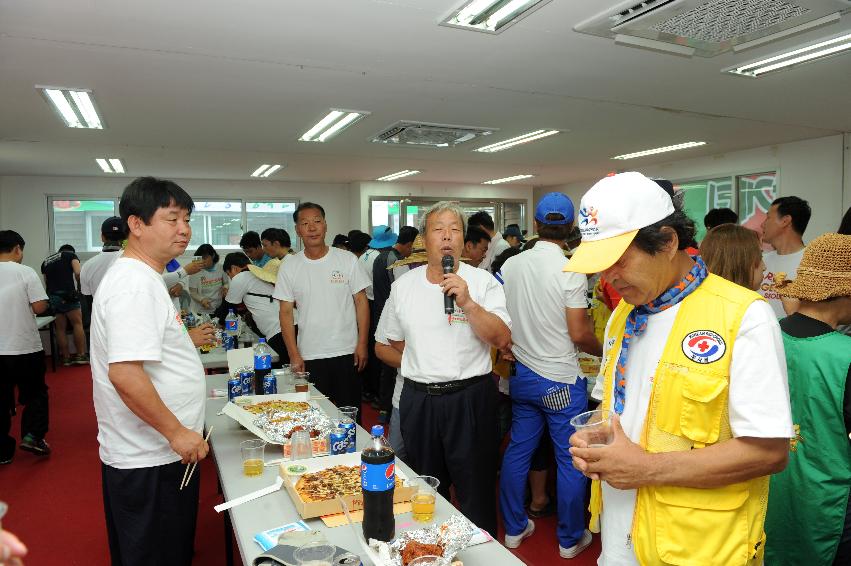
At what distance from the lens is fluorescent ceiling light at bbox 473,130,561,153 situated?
22.2ft

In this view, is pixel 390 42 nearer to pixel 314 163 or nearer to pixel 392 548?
pixel 392 548

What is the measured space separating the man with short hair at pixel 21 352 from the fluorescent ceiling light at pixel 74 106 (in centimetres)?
121

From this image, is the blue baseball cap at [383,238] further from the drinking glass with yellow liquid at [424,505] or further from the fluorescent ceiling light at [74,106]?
the drinking glass with yellow liquid at [424,505]

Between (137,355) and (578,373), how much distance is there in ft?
7.26

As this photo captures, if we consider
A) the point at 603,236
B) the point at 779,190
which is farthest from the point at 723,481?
the point at 779,190

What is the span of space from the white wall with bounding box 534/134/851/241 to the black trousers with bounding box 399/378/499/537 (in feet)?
24.2

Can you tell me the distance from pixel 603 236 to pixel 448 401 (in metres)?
1.35

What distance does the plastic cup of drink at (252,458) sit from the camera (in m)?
2.02

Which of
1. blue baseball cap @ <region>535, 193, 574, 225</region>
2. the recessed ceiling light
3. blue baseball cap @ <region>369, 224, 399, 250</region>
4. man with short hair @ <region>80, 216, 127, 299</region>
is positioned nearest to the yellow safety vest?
blue baseball cap @ <region>535, 193, 574, 225</region>

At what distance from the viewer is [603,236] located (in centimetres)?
130

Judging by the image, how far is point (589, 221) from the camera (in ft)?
4.37

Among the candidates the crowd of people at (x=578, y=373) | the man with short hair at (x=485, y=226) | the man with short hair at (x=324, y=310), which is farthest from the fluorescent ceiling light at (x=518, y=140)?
the man with short hair at (x=324, y=310)

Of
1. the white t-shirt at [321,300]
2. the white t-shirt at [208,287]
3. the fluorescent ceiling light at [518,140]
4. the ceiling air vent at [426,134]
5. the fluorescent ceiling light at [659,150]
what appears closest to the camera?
the white t-shirt at [321,300]

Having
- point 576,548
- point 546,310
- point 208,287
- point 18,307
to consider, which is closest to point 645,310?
point 546,310
